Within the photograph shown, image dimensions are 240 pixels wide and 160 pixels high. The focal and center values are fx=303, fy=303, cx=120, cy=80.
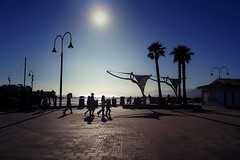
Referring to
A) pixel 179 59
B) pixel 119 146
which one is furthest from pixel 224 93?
pixel 119 146

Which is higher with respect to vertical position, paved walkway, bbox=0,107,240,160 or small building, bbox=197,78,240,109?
small building, bbox=197,78,240,109

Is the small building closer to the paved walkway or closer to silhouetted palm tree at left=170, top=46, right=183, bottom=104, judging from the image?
silhouetted palm tree at left=170, top=46, right=183, bottom=104

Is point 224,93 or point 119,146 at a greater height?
point 224,93

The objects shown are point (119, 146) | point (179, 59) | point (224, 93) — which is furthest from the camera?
point (179, 59)

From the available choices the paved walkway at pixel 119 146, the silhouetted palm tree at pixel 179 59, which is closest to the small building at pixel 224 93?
the silhouetted palm tree at pixel 179 59

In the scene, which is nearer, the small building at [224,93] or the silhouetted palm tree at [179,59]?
the small building at [224,93]

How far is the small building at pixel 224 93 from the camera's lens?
40.7 m

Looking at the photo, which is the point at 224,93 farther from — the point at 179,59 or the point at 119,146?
the point at 119,146

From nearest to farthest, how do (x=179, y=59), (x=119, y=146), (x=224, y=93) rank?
(x=119, y=146) → (x=224, y=93) → (x=179, y=59)

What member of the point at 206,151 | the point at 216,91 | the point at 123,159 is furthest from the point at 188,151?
the point at 216,91

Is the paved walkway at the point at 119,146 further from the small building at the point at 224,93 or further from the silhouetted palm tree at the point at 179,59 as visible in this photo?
the silhouetted palm tree at the point at 179,59

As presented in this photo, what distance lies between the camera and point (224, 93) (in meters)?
42.5

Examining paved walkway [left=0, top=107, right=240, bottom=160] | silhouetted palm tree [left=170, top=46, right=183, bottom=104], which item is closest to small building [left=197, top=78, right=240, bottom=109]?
silhouetted palm tree [left=170, top=46, right=183, bottom=104]

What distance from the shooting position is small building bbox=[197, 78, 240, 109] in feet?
133
